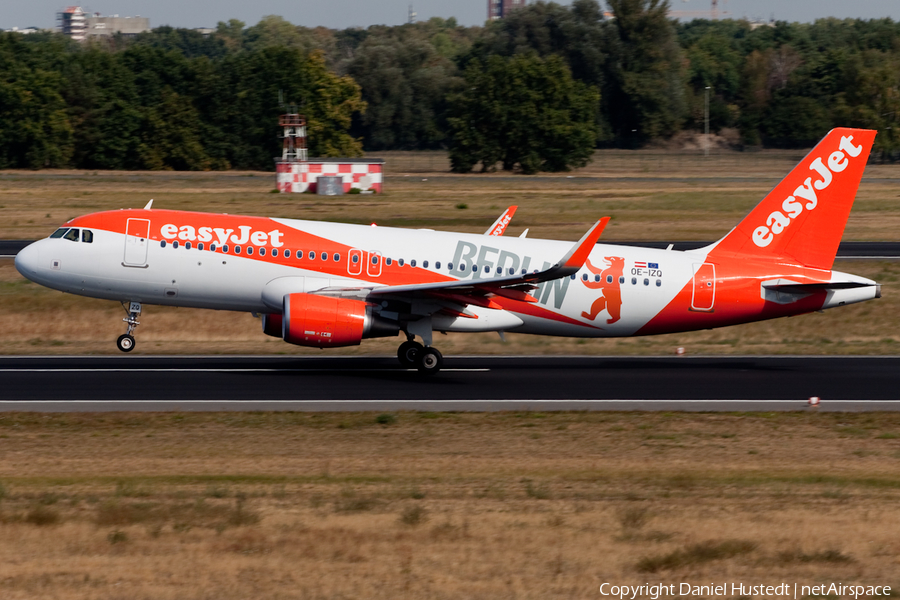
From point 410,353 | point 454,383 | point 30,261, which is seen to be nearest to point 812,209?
point 454,383

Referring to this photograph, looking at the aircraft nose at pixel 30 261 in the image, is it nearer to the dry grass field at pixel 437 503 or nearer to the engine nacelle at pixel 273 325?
the engine nacelle at pixel 273 325

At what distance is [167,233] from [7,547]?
1490 cm

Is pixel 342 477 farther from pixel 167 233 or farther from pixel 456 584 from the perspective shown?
pixel 167 233

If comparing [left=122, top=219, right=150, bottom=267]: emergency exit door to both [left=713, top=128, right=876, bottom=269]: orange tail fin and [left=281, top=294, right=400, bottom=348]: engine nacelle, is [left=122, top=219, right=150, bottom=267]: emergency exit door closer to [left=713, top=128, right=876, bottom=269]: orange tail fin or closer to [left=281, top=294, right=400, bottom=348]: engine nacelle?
[left=281, top=294, right=400, bottom=348]: engine nacelle

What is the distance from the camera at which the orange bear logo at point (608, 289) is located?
28578 mm

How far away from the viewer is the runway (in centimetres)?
2438

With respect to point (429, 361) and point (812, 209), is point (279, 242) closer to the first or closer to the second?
point (429, 361)

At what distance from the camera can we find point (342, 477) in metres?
18.0

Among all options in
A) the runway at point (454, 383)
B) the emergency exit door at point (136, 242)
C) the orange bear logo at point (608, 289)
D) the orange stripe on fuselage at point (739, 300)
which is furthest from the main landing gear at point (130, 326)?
the orange stripe on fuselage at point (739, 300)

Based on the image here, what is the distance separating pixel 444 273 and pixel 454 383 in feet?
9.80

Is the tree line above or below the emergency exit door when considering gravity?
above

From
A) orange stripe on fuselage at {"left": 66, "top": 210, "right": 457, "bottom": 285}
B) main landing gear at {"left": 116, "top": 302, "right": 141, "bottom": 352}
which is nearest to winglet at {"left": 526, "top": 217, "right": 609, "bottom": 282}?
orange stripe on fuselage at {"left": 66, "top": 210, "right": 457, "bottom": 285}

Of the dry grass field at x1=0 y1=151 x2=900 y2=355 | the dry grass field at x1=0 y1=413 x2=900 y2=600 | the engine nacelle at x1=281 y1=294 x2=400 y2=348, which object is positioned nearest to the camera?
the dry grass field at x1=0 y1=413 x2=900 y2=600

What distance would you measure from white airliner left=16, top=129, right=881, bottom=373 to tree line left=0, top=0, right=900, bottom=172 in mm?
93421
